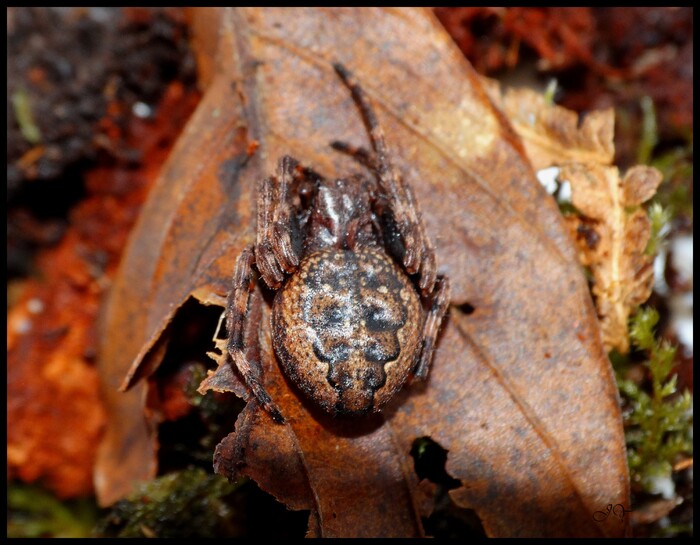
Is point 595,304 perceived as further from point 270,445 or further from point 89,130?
point 89,130

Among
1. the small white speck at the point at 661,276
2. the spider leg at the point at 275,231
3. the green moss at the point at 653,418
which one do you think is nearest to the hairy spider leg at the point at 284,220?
the spider leg at the point at 275,231

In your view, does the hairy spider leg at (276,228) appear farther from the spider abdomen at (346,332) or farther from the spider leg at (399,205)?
the spider leg at (399,205)

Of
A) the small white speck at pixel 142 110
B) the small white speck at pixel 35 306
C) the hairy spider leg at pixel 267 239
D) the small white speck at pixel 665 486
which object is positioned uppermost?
the small white speck at pixel 142 110

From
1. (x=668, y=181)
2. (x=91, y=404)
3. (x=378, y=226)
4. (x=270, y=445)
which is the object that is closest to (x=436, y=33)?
(x=378, y=226)

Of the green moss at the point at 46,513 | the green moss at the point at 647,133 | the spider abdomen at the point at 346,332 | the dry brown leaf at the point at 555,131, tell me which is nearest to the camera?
the spider abdomen at the point at 346,332

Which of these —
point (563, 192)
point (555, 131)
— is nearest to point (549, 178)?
point (563, 192)

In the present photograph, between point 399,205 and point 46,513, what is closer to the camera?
point 399,205

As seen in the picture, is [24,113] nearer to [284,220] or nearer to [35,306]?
[35,306]

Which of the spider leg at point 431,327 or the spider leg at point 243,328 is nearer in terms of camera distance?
the spider leg at point 243,328
